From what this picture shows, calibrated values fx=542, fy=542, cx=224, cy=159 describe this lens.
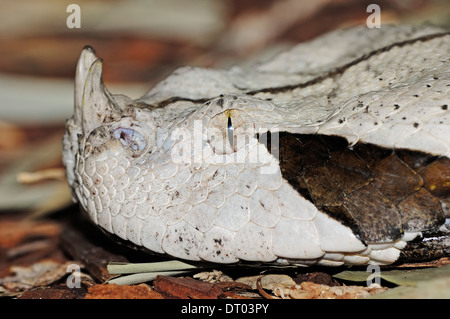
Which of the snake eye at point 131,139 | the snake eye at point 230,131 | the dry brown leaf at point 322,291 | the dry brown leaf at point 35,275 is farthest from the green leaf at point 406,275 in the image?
the dry brown leaf at point 35,275

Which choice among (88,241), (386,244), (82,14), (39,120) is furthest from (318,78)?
(82,14)

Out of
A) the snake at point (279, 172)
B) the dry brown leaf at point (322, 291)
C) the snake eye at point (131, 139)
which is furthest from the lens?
the snake eye at point (131, 139)

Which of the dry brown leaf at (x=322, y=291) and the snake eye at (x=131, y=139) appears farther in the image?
the snake eye at (x=131, y=139)

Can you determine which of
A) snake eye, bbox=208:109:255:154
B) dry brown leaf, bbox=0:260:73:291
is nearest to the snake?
snake eye, bbox=208:109:255:154

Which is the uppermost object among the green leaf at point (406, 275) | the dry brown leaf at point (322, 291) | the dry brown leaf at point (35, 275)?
the green leaf at point (406, 275)

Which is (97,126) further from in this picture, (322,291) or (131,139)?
(322,291)

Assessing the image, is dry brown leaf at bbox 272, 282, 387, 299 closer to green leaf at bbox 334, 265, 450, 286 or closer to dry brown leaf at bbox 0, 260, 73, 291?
green leaf at bbox 334, 265, 450, 286

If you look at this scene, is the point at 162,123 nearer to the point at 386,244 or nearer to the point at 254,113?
the point at 254,113

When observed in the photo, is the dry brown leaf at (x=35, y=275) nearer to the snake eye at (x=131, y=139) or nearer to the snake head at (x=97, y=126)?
the snake head at (x=97, y=126)

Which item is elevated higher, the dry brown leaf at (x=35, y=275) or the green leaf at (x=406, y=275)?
the green leaf at (x=406, y=275)
